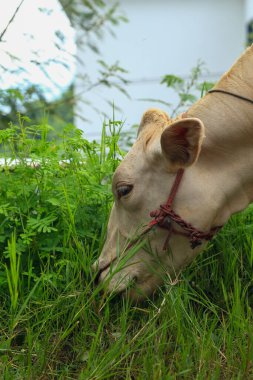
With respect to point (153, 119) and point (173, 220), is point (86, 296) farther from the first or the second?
point (153, 119)

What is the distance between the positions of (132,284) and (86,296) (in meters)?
0.25

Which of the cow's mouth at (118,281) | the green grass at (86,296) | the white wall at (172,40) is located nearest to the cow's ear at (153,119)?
the green grass at (86,296)

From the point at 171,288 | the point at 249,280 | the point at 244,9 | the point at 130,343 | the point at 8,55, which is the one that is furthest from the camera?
the point at 244,9

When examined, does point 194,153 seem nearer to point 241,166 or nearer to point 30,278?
point 241,166

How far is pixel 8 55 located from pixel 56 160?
6.56 ft

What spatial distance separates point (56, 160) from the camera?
4703 mm

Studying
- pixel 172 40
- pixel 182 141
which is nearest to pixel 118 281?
pixel 182 141

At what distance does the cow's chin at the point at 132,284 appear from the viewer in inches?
164

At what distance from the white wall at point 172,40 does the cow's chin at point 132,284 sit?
1095 cm

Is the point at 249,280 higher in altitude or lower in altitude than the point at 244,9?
higher

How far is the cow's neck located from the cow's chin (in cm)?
49

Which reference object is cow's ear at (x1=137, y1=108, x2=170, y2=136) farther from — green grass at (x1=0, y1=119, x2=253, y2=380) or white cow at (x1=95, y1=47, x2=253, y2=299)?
green grass at (x1=0, y1=119, x2=253, y2=380)

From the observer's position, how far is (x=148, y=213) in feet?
13.8

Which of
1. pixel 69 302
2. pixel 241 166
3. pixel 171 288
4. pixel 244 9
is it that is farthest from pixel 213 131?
pixel 244 9
